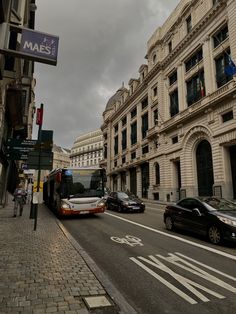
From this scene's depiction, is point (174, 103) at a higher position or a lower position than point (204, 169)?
higher

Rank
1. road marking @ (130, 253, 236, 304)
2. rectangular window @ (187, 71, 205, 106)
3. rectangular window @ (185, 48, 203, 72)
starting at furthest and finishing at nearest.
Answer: rectangular window @ (185, 48, 203, 72) < rectangular window @ (187, 71, 205, 106) < road marking @ (130, 253, 236, 304)

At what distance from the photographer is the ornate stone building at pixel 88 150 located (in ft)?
368

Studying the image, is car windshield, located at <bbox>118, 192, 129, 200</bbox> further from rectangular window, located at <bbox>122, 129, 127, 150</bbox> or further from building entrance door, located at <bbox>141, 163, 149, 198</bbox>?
rectangular window, located at <bbox>122, 129, 127, 150</bbox>

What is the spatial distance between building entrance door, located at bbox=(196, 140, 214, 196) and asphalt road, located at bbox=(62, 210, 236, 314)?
20091mm

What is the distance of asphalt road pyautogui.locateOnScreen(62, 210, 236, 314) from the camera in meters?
3.93

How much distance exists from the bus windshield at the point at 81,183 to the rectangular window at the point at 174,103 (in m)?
24.6

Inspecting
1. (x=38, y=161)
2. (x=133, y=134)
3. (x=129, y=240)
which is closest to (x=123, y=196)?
(x=38, y=161)

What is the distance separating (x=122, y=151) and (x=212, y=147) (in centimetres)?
3098

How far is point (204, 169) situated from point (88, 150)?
91.0 metres

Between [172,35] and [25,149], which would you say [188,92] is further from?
[25,149]

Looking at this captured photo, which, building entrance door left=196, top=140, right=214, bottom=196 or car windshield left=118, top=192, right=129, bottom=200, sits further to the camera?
building entrance door left=196, top=140, right=214, bottom=196

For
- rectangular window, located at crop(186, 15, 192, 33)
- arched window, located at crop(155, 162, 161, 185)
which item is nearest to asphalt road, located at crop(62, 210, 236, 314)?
arched window, located at crop(155, 162, 161, 185)

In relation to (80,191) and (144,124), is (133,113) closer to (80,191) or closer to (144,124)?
(144,124)

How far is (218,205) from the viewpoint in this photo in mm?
8867
